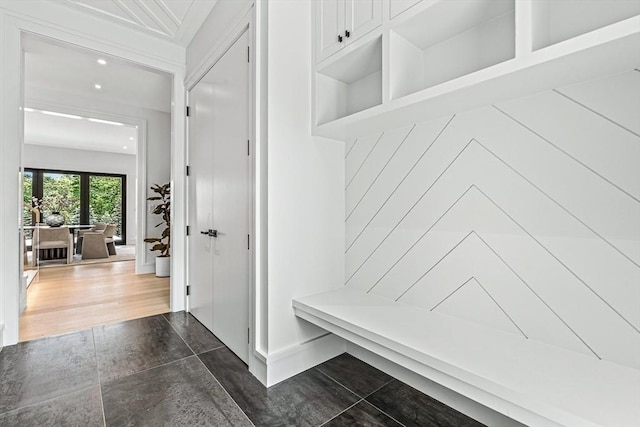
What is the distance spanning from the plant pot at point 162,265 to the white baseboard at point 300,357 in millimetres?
3457

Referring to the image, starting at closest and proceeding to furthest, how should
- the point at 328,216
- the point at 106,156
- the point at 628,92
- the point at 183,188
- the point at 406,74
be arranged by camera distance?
the point at 628,92 < the point at 406,74 < the point at 328,216 < the point at 183,188 < the point at 106,156

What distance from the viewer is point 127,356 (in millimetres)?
2119

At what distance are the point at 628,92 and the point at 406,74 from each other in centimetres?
87

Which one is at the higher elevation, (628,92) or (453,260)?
(628,92)

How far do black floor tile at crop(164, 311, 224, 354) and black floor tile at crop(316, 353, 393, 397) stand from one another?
92 centimetres

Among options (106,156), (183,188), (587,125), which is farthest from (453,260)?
(106,156)

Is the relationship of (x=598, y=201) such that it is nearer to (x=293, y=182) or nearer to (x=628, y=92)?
(x=628, y=92)

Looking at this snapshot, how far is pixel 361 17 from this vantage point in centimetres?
161

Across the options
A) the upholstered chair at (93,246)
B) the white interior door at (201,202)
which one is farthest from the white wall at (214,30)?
the upholstered chair at (93,246)

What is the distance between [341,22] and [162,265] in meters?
4.37

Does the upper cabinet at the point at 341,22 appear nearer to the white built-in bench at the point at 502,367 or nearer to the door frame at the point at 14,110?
the white built-in bench at the point at 502,367

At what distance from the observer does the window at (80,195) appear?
8422 mm

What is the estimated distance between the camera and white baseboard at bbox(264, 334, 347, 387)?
1779 mm

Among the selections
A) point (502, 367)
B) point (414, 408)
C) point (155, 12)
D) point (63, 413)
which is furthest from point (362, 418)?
point (155, 12)
